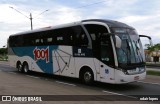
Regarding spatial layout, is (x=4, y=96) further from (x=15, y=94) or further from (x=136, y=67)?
(x=136, y=67)

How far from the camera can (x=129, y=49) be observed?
14227 mm

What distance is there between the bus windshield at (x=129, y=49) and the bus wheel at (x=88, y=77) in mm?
2166

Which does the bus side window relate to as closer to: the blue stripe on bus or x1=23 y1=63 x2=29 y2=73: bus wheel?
the blue stripe on bus

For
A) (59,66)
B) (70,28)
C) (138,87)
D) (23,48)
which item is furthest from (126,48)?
(23,48)

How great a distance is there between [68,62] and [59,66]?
1.08m

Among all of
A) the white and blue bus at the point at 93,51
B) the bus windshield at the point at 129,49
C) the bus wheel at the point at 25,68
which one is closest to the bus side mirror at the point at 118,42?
the white and blue bus at the point at 93,51

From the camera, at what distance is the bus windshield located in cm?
1392

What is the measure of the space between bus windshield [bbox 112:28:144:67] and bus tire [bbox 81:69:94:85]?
2.15 metres

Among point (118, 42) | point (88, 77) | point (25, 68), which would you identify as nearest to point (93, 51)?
point (88, 77)

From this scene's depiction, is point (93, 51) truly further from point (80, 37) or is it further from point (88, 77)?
point (88, 77)

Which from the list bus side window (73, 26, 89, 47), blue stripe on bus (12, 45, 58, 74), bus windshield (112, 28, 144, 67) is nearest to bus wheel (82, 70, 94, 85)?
bus side window (73, 26, 89, 47)

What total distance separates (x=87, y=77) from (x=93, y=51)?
146 centimetres

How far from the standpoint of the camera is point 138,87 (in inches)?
588

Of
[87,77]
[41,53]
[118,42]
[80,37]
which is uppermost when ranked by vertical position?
[80,37]
